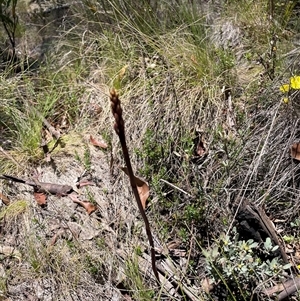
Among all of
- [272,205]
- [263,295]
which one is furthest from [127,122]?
[263,295]

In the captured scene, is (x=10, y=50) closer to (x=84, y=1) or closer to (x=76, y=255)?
(x=84, y=1)

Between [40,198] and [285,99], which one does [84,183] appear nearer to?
[40,198]

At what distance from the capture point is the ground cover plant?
2184 mm

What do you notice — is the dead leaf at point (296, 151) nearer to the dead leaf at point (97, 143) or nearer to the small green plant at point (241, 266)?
the small green plant at point (241, 266)

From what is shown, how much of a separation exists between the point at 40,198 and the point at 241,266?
49.2 inches

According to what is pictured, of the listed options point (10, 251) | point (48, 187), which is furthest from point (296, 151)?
Result: point (10, 251)

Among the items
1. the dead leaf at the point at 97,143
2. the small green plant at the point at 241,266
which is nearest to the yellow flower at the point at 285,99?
the small green plant at the point at 241,266

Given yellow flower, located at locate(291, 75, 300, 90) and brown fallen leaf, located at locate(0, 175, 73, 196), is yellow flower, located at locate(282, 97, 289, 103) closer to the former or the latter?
yellow flower, located at locate(291, 75, 300, 90)

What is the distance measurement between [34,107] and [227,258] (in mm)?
1800

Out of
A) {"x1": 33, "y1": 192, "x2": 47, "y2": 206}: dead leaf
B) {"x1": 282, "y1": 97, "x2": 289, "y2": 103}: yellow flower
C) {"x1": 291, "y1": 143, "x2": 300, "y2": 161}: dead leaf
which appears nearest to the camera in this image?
{"x1": 291, "y1": 143, "x2": 300, "y2": 161}: dead leaf

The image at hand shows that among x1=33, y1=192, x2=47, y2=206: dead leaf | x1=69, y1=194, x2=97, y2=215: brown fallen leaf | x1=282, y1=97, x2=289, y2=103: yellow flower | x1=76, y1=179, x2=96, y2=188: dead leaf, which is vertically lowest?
x1=69, y1=194, x2=97, y2=215: brown fallen leaf

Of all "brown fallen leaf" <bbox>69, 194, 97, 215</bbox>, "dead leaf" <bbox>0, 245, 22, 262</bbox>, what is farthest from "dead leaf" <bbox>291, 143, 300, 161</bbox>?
"dead leaf" <bbox>0, 245, 22, 262</bbox>

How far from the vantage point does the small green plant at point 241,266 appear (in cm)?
192

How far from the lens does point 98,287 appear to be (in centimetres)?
220
